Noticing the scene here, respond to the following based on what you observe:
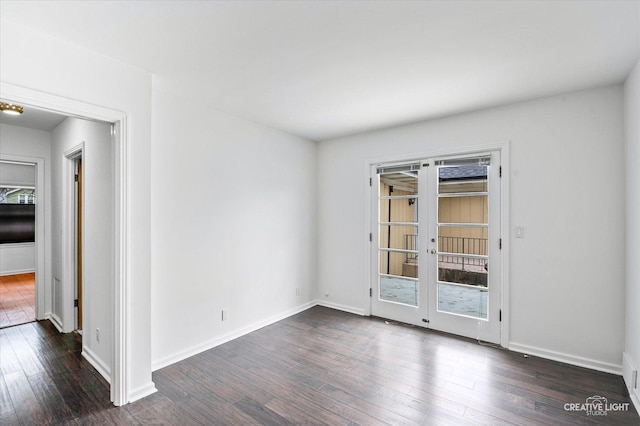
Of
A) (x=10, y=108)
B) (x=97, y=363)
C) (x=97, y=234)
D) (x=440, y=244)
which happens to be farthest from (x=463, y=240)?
(x=10, y=108)

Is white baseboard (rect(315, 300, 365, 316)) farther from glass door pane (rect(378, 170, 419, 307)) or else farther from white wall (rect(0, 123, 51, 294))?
white wall (rect(0, 123, 51, 294))

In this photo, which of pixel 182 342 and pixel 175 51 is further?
pixel 182 342

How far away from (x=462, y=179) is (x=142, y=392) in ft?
12.6

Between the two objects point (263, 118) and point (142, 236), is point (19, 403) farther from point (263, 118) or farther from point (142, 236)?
point (263, 118)

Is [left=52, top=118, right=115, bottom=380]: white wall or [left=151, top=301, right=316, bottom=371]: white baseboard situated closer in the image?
[left=52, top=118, right=115, bottom=380]: white wall

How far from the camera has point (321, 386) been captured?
2582 mm

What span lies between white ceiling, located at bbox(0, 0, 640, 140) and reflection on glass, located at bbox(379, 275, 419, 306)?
228cm

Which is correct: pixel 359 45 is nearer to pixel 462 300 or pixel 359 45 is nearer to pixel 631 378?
pixel 462 300

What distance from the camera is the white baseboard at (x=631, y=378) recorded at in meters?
2.29

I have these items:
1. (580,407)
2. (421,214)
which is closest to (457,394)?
(580,407)

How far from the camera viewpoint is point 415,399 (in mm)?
2396

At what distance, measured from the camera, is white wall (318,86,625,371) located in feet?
9.12

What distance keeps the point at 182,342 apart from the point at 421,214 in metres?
3.13

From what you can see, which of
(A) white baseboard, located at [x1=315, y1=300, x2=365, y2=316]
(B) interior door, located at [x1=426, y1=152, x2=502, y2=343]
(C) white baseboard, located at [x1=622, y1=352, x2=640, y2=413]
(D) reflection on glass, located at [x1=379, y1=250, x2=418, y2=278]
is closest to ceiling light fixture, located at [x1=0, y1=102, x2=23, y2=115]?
(A) white baseboard, located at [x1=315, y1=300, x2=365, y2=316]
